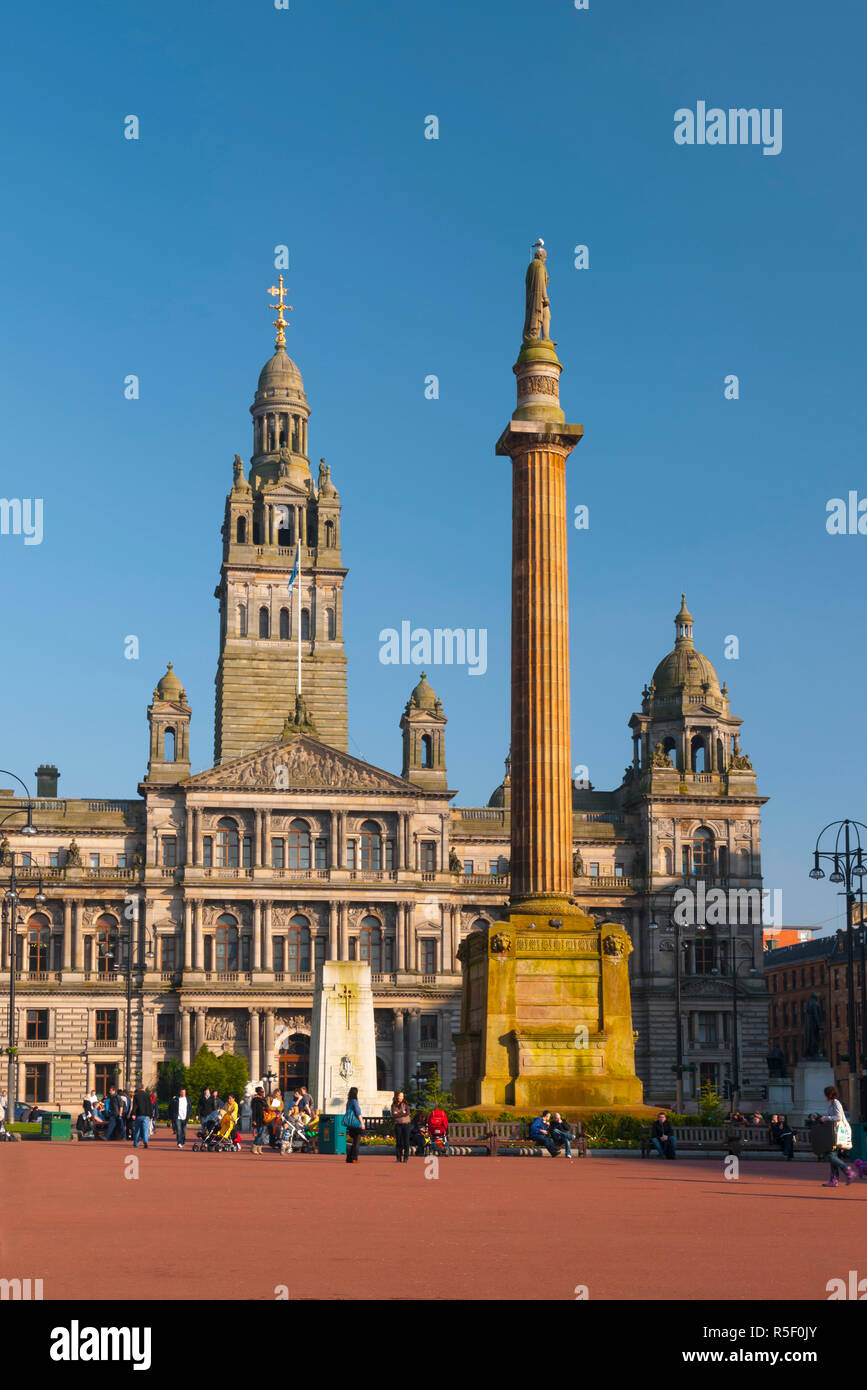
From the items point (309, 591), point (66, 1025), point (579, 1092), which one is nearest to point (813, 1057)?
point (579, 1092)

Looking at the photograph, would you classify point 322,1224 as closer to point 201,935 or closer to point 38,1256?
point 38,1256

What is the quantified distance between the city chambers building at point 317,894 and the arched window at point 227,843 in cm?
12

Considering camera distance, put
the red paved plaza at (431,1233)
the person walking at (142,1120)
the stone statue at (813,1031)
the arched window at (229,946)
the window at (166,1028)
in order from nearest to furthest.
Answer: the red paved plaza at (431,1233) → the person walking at (142,1120) → the stone statue at (813,1031) → the window at (166,1028) → the arched window at (229,946)

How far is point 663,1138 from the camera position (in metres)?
40.3

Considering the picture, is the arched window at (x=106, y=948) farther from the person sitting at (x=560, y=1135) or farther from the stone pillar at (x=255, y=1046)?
the person sitting at (x=560, y=1135)

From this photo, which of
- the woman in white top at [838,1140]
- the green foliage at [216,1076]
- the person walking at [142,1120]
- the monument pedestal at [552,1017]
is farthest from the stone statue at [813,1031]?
the green foliage at [216,1076]

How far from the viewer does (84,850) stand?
10862 centimetres

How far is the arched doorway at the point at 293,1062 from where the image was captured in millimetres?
105062

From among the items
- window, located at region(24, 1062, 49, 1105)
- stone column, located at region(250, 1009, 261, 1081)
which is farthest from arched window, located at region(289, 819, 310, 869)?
window, located at region(24, 1062, 49, 1105)

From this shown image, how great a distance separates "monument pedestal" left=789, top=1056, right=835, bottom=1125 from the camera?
184 ft

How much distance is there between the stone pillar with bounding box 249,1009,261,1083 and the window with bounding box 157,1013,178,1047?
4.64m

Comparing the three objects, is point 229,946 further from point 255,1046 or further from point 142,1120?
point 142,1120

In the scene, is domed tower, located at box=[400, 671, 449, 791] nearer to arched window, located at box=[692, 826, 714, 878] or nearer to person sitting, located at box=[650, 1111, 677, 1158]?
Answer: arched window, located at box=[692, 826, 714, 878]

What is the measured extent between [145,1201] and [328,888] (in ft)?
264
